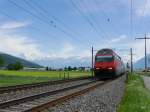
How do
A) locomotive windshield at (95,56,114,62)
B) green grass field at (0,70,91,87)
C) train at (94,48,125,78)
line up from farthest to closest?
1. locomotive windshield at (95,56,114,62)
2. train at (94,48,125,78)
3. green grass field at (0,70,91,87)

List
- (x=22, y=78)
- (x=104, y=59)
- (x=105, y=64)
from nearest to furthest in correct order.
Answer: (x=105, y=64) → (x=22, y=78) → (x=104, y=59)

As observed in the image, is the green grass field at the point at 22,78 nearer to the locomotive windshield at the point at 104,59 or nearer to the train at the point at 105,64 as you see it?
the train at the point at 105,64

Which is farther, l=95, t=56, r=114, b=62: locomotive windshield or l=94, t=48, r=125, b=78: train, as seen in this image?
l=95, t=56, r=114, b=62: locomotive windshield

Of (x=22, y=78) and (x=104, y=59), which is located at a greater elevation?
(x=104, y=59)

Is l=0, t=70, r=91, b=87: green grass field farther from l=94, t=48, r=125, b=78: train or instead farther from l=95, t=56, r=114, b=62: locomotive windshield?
l=95, t=56, r=114, b=62: locomotive windshield

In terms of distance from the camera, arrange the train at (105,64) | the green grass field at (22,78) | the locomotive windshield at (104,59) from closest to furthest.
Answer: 1. the green grass field at (22,78)
2. the train at (105,64)
3. the locomotive windshield at (104,59)

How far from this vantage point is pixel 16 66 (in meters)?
162

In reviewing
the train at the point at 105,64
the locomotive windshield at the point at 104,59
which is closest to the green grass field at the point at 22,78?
the train at the point at 105,64

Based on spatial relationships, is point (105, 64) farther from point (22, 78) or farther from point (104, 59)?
point (22, 78)

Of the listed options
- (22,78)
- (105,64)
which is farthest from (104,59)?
(22,78)

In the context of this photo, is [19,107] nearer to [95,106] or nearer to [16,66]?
[95,106]

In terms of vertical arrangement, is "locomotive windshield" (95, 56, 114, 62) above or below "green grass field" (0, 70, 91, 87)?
above

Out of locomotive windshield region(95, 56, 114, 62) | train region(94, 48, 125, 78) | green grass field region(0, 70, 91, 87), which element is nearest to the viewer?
green grass field region(0, 70, 91, 87)

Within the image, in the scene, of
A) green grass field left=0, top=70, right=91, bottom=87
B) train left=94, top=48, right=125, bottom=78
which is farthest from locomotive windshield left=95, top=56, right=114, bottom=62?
green grass field left=0, top=70, right=91, bottom=87
